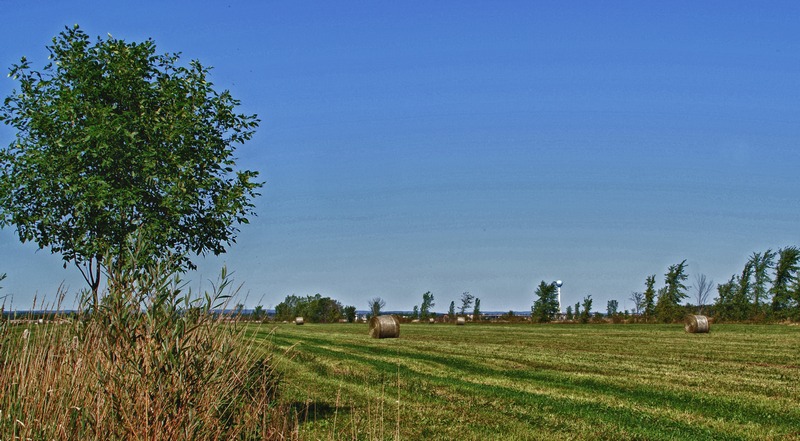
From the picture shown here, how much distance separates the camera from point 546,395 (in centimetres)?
1519

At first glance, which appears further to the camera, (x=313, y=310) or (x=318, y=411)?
(x=313, y=310)

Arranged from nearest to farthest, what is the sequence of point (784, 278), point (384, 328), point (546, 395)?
point (546, 395)
point (384, 328)
point (784, 278)

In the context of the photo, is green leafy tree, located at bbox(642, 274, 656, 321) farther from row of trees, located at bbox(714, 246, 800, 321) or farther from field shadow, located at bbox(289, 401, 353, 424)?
field shadow, located at bbox(289, 401, 353, 424)

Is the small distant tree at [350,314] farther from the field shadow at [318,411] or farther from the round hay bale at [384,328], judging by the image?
the field shadow at [318,411]

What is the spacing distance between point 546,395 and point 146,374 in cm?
1069

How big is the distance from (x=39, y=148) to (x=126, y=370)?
10728 millimetres

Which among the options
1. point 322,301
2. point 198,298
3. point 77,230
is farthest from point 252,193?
point 322,301

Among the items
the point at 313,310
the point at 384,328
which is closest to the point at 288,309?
the point at 313,310

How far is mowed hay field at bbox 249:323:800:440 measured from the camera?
37.3 ft

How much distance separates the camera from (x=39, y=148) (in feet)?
50.1

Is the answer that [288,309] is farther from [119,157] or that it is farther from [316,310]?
[119,157]

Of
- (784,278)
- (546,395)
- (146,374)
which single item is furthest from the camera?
(784,278)

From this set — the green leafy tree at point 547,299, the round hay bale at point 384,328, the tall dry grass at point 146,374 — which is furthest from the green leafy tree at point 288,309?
the tall dry grass at point 146,374

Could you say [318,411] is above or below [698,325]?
below
